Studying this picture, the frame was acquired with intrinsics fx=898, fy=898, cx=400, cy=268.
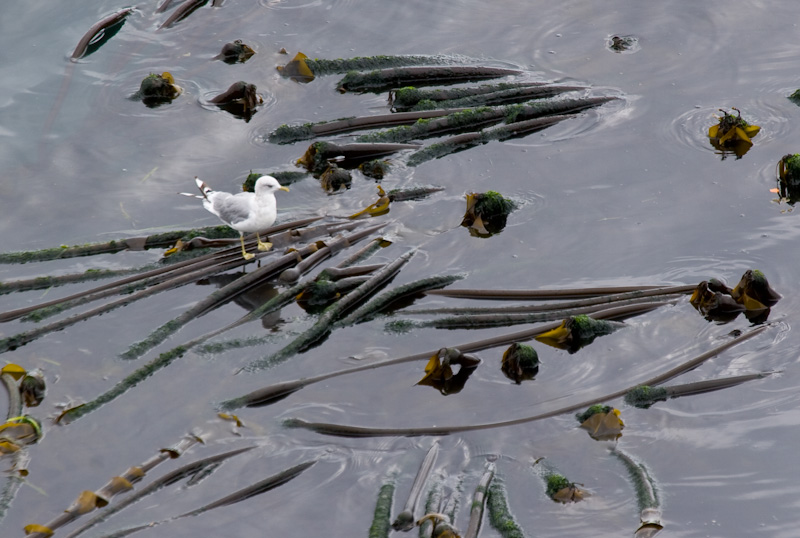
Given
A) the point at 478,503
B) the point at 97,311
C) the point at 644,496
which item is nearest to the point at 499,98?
the point at 97,311

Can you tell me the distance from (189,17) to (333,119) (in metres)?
3.26

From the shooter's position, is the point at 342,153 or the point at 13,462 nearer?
the point at 13,462

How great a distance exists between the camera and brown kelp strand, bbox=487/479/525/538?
17.3 feet

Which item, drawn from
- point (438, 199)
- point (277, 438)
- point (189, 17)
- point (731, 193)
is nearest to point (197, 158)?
point (438, 199)

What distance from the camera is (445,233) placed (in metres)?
8.03

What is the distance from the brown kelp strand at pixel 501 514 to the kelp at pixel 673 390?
124cm

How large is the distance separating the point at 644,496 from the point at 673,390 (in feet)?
3.33

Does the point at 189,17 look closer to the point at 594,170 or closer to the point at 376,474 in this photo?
the point at 594,170

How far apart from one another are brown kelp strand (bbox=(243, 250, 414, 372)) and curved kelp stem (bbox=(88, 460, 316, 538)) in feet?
3.34

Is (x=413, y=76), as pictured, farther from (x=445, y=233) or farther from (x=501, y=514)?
(x=501, y=514)

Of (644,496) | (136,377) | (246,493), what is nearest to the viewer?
(644,496)

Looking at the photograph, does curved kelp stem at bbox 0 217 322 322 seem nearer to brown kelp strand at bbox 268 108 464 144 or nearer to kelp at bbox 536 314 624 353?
brown kelp strand at bbox 268 108 464 144

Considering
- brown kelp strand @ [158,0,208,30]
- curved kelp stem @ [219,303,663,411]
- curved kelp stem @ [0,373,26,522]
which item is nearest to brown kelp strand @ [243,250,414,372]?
curved kelp stem @ [219,303,663,411]

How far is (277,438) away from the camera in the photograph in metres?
6.08
